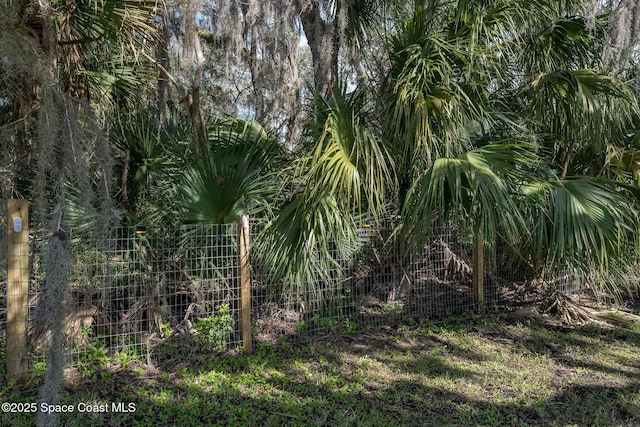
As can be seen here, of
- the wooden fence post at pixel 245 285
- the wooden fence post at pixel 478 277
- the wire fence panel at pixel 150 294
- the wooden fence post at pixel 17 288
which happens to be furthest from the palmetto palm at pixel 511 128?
the wooden fence post at pixel 17 288

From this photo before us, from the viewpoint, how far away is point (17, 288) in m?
3.96

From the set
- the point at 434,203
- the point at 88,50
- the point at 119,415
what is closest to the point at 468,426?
the point at 434,203

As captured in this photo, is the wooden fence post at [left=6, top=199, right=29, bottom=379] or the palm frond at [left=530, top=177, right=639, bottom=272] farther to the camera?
the palm frond at [left=530, top=177, right=639, bottom=272]

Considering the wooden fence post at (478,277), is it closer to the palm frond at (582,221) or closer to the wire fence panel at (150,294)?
the palm frond at (582,221)

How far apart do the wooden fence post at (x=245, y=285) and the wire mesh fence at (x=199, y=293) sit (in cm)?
7

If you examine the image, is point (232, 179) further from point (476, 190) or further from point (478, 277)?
point (478, 277)

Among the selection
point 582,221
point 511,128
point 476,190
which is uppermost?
point 511,128

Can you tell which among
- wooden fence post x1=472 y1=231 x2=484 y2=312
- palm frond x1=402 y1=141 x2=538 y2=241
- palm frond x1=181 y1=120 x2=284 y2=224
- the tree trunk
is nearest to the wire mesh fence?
palm frond x1=181 y1=120 x2=284 y2=224

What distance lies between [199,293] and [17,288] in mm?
1555

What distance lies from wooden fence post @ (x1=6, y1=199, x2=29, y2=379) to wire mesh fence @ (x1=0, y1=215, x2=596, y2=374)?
83 mm

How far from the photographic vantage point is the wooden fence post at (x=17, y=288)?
392 centimetres

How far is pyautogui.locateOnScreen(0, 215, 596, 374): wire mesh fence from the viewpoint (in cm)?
425

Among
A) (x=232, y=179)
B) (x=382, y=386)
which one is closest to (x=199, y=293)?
(x=232, y=179)

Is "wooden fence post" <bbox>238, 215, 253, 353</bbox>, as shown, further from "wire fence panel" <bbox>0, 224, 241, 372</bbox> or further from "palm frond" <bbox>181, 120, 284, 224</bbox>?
"palm frond" <bbox>181, 120, 284, 224</bbox>
